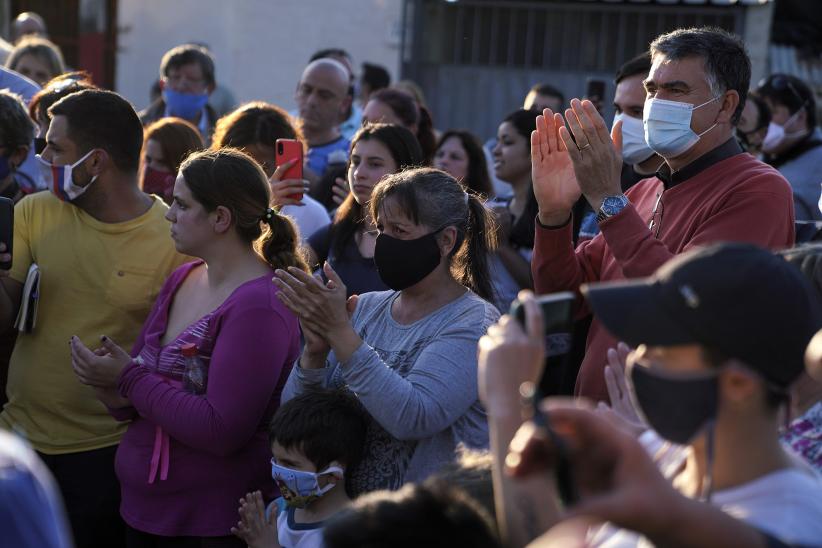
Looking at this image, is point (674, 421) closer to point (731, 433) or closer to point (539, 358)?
point (731, 433)

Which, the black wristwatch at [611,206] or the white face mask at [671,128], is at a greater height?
the white face mask at [671,128]

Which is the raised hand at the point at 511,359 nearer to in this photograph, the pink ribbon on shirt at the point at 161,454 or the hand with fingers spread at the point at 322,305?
the hand with fingers spread at the point at 322,305

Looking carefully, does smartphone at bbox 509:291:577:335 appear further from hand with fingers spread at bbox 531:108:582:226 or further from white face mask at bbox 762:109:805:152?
white face mask at bbox 762:109:805:152

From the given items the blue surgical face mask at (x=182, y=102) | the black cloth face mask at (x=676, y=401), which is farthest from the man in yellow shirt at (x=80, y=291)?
the blue surgical face mask at (x=182, y=102)

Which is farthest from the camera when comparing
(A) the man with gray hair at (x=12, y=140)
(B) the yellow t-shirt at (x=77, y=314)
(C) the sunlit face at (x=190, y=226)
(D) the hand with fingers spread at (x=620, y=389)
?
(A) the man with gray hair at (x=12, y=140)

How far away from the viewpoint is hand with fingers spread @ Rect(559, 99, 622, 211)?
3.40 meters

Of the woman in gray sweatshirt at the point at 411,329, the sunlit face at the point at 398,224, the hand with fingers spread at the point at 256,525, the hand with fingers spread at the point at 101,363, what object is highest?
the sunlit face at the point at 398,224

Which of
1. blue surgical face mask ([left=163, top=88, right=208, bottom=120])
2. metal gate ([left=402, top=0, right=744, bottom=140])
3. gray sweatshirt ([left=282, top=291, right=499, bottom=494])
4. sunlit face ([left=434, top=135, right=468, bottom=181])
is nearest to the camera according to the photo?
gray sweatshirt ([left=282, top=291, right=499, bottom=494])

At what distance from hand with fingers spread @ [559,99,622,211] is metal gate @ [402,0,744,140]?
804 cm

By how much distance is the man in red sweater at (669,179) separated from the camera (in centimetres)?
334

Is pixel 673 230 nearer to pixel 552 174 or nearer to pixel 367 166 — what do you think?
→ pixel 552 174

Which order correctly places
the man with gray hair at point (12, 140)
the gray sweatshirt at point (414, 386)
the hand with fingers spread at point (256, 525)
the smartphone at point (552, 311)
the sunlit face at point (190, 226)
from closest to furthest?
the smartphone at point (552, 311) → the gray sweatshirt at point (414, 386) → the hand with fingers spread at point (256, 525) → the sunlit face at point (190, 226) → the man with gray hair at point (12, 140)

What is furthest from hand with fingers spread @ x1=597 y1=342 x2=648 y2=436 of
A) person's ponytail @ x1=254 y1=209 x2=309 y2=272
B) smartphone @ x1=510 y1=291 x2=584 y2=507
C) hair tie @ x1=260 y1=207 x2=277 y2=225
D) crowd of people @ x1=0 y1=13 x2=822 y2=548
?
hair tie @ x1=260 y1=207 x2=277 y2=225

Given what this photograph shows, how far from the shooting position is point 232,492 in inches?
146
